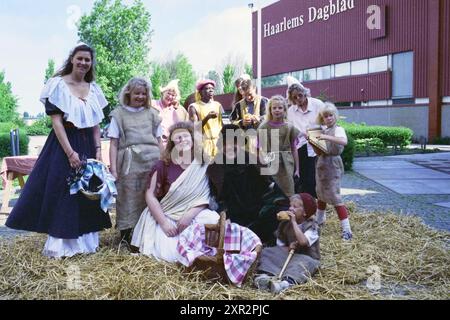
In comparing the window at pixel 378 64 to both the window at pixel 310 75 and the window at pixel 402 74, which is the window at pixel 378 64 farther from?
the window at pixel 310 75

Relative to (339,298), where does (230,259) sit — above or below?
above

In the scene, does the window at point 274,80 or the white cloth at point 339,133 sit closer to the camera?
the white cloth at point 339,133

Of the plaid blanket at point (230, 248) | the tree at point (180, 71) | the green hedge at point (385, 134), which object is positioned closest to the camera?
the plaid blanket at point (230, 248)

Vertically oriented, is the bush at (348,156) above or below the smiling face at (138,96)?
below

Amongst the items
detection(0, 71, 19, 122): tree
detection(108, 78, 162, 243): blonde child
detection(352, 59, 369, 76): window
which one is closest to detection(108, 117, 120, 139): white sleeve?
detection(108, 78, 162, 243): blonde child

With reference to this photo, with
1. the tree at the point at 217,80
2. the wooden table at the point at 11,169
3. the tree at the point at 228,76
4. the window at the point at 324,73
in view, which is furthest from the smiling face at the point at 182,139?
the window at the point at 324,73

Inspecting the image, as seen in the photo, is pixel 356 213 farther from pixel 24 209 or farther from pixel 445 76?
pixel 445 76

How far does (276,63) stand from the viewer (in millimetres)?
29031

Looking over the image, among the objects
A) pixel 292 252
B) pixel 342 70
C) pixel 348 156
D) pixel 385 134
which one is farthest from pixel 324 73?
pixel 292 252

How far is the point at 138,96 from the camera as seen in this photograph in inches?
176

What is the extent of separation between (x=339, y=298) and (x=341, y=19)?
917 inches

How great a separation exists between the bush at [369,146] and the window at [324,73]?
31.2 ft

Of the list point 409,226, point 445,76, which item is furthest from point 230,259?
point 445,76

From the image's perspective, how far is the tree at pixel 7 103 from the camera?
1288 inches
